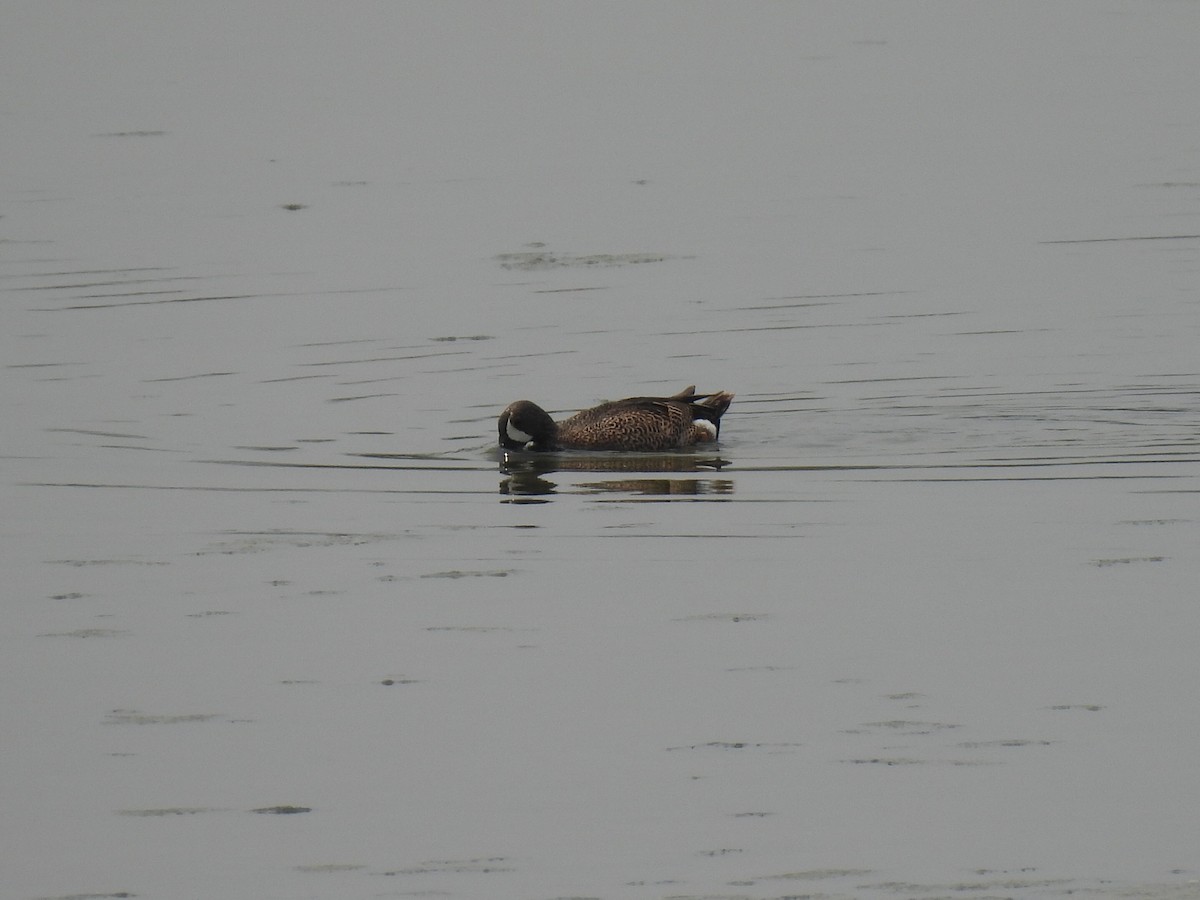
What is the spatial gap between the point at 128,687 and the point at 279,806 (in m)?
1.66

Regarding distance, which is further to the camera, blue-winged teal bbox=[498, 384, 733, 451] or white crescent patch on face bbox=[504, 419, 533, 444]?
blue-winged teal bbox=[498, 384, 733, 451]

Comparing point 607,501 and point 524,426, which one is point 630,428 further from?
point 607,501

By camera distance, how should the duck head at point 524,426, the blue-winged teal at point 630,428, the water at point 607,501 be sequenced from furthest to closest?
1. the blue-winged teal at point 630,428
2. the duck head at point 524,426
3. the water at point 607,501

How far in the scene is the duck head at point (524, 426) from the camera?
14.4 metres

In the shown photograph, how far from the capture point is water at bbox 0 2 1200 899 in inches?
297

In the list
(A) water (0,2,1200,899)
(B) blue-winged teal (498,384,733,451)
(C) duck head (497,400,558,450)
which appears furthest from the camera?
(B) blue-winged teal (498,384,733,451)

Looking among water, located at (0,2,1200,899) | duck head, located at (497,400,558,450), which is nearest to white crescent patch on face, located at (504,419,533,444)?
duck head, located at (497,400,558,450)

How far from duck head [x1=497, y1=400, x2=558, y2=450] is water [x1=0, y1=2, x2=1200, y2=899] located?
18cm

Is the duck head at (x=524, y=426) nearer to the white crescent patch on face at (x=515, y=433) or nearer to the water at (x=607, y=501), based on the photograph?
the white crescent patch on face at (x=515, y=433)

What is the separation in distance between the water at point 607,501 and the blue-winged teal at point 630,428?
0.48 ft

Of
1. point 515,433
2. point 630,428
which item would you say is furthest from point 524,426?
point 630,428

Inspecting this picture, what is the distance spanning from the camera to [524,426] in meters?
14.5

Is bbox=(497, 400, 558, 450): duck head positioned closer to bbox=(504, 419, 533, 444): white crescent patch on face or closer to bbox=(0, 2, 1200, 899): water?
bbox=(504, 419, 533, 444): white crescent patch on face

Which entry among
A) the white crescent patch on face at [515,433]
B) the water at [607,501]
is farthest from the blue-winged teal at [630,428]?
the water at [607,501]
